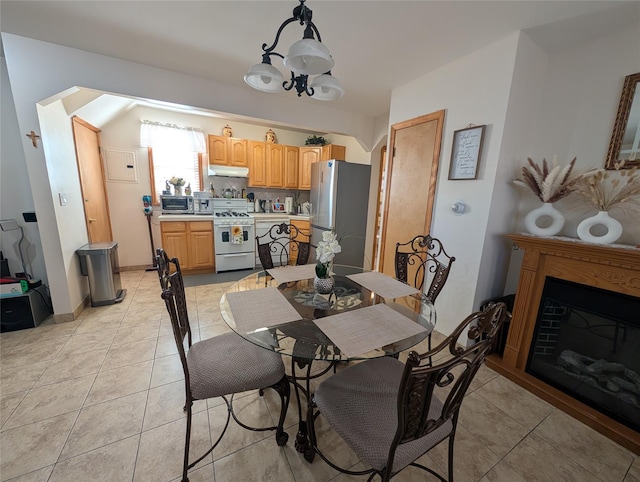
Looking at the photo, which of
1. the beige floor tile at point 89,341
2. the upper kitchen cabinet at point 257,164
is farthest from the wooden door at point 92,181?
the upper kitchen cabinet at point 257,164

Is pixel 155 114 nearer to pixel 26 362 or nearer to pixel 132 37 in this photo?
pixel 132 37

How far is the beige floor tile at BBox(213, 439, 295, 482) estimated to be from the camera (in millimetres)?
1182

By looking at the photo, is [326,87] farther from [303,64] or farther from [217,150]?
[217,150]

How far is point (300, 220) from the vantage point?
14.8ft

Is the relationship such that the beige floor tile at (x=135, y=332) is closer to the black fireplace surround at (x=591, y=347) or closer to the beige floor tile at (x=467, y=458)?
the beige floor tile at (x=467, y=458)

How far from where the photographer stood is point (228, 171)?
427 cm

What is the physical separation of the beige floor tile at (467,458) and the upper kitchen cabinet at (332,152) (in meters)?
4.04

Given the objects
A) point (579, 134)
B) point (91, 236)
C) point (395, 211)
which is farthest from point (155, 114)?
point (579, 134)

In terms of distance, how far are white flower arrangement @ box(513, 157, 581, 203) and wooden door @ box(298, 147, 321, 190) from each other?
3321 millimetres

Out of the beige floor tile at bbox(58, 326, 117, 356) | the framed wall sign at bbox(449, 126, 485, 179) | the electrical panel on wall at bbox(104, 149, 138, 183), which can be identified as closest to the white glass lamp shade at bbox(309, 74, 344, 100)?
the framed wall sign at bbox(449, 126, 485, 179)

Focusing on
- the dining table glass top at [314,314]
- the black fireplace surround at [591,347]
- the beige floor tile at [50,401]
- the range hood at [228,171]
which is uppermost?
the range hood at [228,171]

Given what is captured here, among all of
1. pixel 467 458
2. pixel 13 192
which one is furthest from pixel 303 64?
pixel 13 192

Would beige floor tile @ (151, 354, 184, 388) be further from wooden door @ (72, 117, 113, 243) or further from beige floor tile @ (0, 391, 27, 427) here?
wooden door @ (72, 117, 113, 243)

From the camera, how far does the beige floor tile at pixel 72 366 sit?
1743mm
